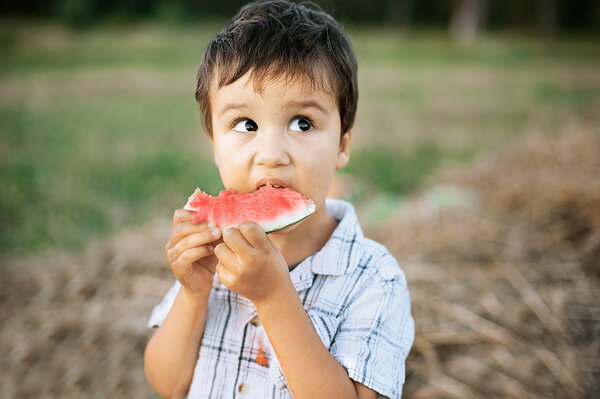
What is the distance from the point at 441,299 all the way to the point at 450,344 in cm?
32

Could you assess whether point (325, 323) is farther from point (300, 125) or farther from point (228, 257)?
point (300, 125)

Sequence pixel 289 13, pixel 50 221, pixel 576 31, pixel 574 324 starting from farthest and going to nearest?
1. pixel 576 31
2. pixel 50 221
3. pixel 574 324
4. pixel 289 13

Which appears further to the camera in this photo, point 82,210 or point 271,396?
point 82,210

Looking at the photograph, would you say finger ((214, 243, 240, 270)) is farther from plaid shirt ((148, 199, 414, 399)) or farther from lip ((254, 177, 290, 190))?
plaid shirt ((148, 199, 414, 399))

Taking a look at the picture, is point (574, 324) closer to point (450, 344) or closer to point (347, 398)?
point (450, 344)

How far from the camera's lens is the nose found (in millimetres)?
1403

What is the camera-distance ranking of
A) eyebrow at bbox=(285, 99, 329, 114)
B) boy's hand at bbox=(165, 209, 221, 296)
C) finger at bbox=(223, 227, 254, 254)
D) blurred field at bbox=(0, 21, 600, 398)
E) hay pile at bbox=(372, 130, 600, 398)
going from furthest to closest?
blurred field at bbox=(0, 21, 600, 398) < hay pile at bbox=(372, 130, 600, 398) < eyebrow at bbox=(285, 99, 329, 114) < boy's hand at bbox=(165, 209, 221, 296) < finger at bbox=(223, 227, 254, 254)

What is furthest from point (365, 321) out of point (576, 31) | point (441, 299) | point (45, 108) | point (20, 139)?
point (576, 31)

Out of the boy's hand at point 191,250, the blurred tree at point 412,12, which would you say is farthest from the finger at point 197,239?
the blurred tree at point 412,12

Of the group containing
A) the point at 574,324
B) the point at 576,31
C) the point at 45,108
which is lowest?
the point at 574,324

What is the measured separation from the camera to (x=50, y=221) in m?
4.49

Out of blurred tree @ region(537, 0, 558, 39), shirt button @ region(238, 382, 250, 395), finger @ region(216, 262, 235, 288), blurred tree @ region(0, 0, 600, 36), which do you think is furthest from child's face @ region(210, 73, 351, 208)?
blurred tree @ region(537, 0, 558, 39)

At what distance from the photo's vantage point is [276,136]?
1.44 meters

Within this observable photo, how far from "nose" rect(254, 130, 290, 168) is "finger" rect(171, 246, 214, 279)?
29 cm
